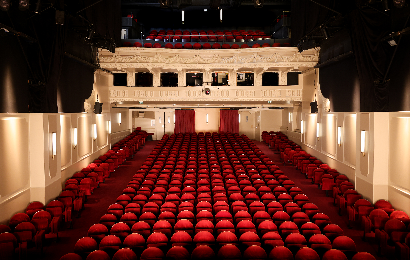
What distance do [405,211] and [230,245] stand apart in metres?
5.30

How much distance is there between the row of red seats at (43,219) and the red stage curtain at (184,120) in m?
12.6

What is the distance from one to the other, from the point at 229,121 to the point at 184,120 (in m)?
3.80

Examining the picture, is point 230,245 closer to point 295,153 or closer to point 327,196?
point 327,196

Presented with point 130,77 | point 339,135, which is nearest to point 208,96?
point 130,77

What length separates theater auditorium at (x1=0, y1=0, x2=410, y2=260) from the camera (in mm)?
5926

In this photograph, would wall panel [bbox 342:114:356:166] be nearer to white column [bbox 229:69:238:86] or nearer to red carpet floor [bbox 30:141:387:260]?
red carpet floor [bbox 30:141:387:260]

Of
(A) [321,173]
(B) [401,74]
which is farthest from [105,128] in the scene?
(B) [401,74]

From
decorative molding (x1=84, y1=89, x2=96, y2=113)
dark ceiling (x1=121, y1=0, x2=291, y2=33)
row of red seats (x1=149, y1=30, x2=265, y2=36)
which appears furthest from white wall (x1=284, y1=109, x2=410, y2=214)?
dark ceiling (x1=121, y1=0, x2=291, y2=33)

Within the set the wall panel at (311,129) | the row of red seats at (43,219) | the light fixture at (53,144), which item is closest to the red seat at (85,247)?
the row of red seats at (43,219)

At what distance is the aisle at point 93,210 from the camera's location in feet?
21.5

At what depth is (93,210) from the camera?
29.3ft

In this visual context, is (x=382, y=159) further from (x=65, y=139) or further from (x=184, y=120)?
(x=184, y=120)

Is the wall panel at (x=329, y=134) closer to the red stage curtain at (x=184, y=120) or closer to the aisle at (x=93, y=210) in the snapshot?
the aisle at (x=93, y=210)

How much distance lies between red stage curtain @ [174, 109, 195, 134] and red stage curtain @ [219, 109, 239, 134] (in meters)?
2.52
